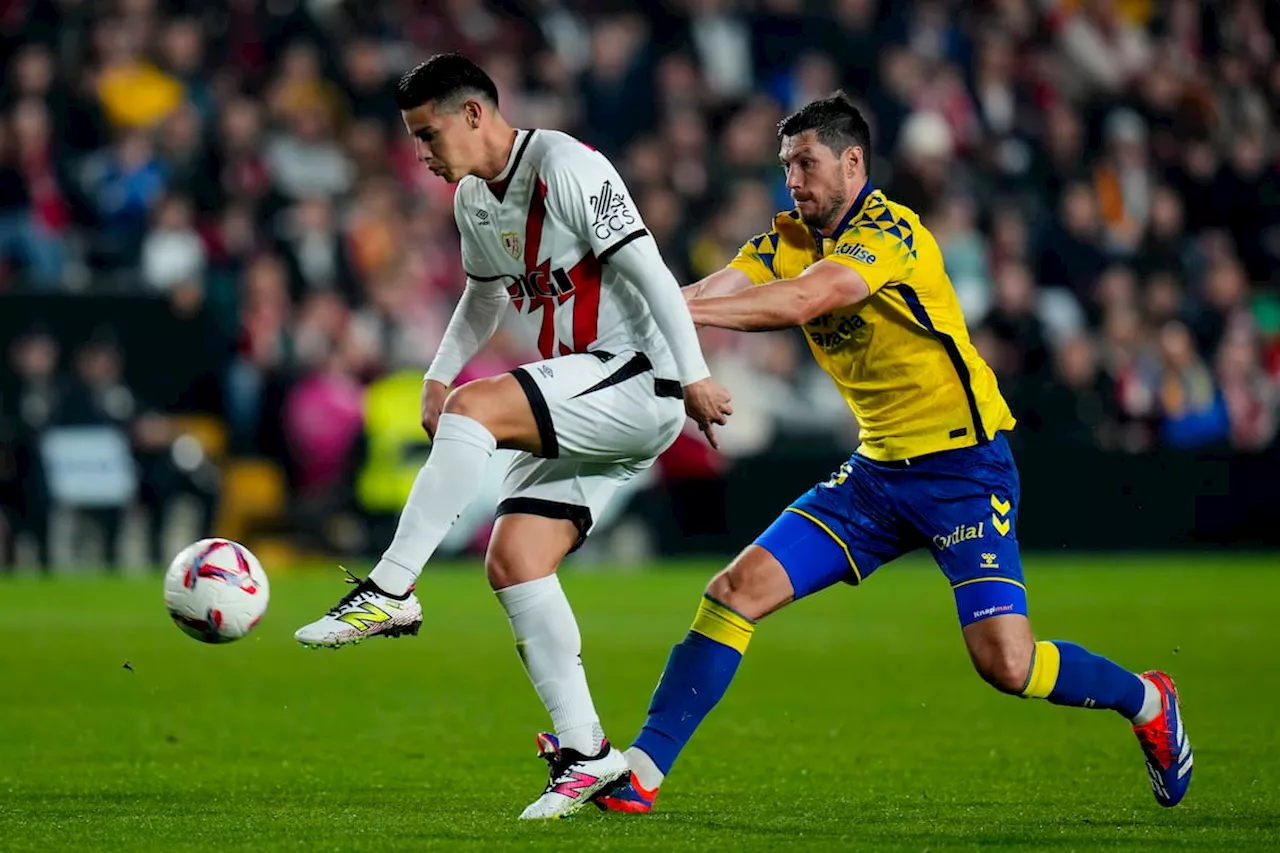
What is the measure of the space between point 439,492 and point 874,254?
165cm

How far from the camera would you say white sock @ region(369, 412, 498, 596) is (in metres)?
6.24

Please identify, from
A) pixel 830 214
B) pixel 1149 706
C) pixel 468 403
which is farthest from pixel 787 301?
pixel 1149 706

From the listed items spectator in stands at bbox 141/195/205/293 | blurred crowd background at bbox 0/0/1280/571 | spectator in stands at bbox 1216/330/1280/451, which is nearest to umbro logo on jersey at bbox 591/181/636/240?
blurred crowd background at bbox 0/0/1280/571

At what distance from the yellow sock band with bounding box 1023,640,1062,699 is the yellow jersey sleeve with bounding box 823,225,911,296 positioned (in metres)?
1.37

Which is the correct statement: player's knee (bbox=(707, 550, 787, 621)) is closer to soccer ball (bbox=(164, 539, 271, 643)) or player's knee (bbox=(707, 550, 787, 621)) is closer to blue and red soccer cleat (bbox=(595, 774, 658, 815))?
blue and red soccer cleat (bbox=(595, 774, 658, 815))

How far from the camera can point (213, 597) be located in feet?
21.5

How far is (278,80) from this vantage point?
18.8 m

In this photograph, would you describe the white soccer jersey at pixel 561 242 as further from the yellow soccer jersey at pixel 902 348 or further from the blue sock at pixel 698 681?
the blue sock at pixel 698 681

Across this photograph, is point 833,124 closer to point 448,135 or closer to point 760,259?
point 760,259

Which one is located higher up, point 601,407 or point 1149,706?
point 601,407

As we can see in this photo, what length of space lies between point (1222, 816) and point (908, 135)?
47.5 feet

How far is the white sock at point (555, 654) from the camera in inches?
266

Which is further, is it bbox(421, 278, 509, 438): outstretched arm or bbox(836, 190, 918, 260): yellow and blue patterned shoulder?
bbox(421, 278, 509, 438): outstretched arm

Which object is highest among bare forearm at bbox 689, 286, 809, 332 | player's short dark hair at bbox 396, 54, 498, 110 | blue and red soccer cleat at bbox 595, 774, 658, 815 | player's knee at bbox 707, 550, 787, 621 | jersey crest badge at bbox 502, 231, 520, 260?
player's short dark hair at bbox 396, 54, 498, 110
